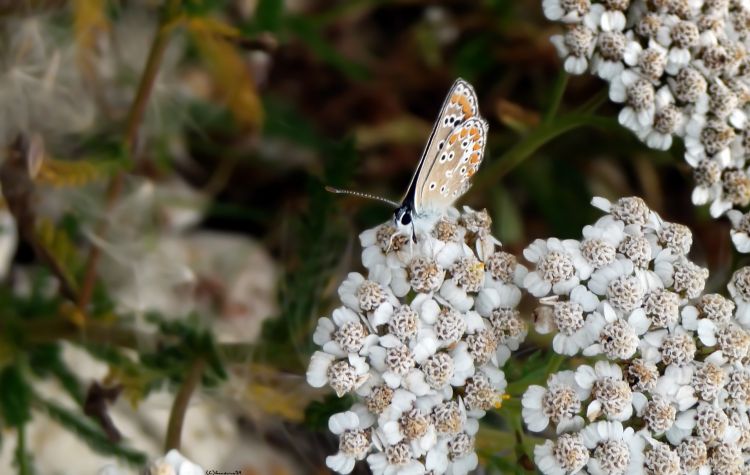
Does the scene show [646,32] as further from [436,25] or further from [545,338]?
[436,25]

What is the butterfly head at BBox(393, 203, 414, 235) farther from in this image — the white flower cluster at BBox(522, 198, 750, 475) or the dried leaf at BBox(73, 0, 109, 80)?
the dried leaf at BBox(73, 0, 109, 80)

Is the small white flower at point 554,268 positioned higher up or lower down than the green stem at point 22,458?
higher up

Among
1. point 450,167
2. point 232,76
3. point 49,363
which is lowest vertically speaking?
point 49,363

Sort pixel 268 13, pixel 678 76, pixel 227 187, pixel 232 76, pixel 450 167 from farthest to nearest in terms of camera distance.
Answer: pixel 227 187, pixel 232 76, pixel 268 13, pixel 678 76, pixel 450 167

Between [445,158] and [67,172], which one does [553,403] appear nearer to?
[445,158]

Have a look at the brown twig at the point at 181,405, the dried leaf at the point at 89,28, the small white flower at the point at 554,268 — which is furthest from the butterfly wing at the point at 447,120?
the dried leaf at the point at 89,28

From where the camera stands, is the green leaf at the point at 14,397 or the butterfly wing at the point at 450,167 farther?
the green leaf at the point at 14,397

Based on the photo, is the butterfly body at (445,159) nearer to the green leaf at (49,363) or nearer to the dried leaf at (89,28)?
the green leaf at (49,363)

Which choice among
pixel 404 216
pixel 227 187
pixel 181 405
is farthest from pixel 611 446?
pixel 227 187
